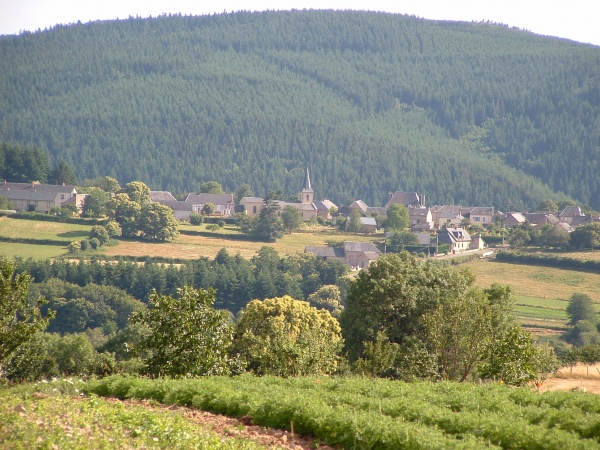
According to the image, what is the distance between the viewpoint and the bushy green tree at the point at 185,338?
816 inches

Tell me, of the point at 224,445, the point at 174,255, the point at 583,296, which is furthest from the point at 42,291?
the point at 224,445

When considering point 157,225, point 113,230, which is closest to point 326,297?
point 157,225

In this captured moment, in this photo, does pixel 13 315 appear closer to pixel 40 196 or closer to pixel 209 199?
pixel 40 196

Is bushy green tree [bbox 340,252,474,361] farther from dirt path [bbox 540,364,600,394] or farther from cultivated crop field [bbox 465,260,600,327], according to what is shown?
cultivated crop field [bbox 465,260,600,327]

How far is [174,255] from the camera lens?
304 ft

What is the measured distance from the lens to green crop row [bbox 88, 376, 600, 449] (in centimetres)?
1292

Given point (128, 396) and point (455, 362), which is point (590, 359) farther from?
point (128, 396)

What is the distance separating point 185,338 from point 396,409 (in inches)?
315

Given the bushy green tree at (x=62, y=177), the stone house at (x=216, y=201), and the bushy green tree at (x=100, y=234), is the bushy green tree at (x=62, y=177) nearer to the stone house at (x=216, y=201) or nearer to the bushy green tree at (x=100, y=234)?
the stone house at (x=216, y=201)

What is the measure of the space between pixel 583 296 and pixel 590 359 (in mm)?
36478

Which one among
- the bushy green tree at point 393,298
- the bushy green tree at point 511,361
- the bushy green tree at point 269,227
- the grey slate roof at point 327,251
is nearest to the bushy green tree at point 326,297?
the grey slate roof at point 327,251

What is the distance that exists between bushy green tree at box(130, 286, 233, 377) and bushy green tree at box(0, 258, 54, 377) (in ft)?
9.38

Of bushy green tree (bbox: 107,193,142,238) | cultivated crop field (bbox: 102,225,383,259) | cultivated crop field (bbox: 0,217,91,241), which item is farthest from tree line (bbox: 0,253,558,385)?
bushy green tree (bbox: 107,193,142,238)

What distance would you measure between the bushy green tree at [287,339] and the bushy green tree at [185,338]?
161 cm
